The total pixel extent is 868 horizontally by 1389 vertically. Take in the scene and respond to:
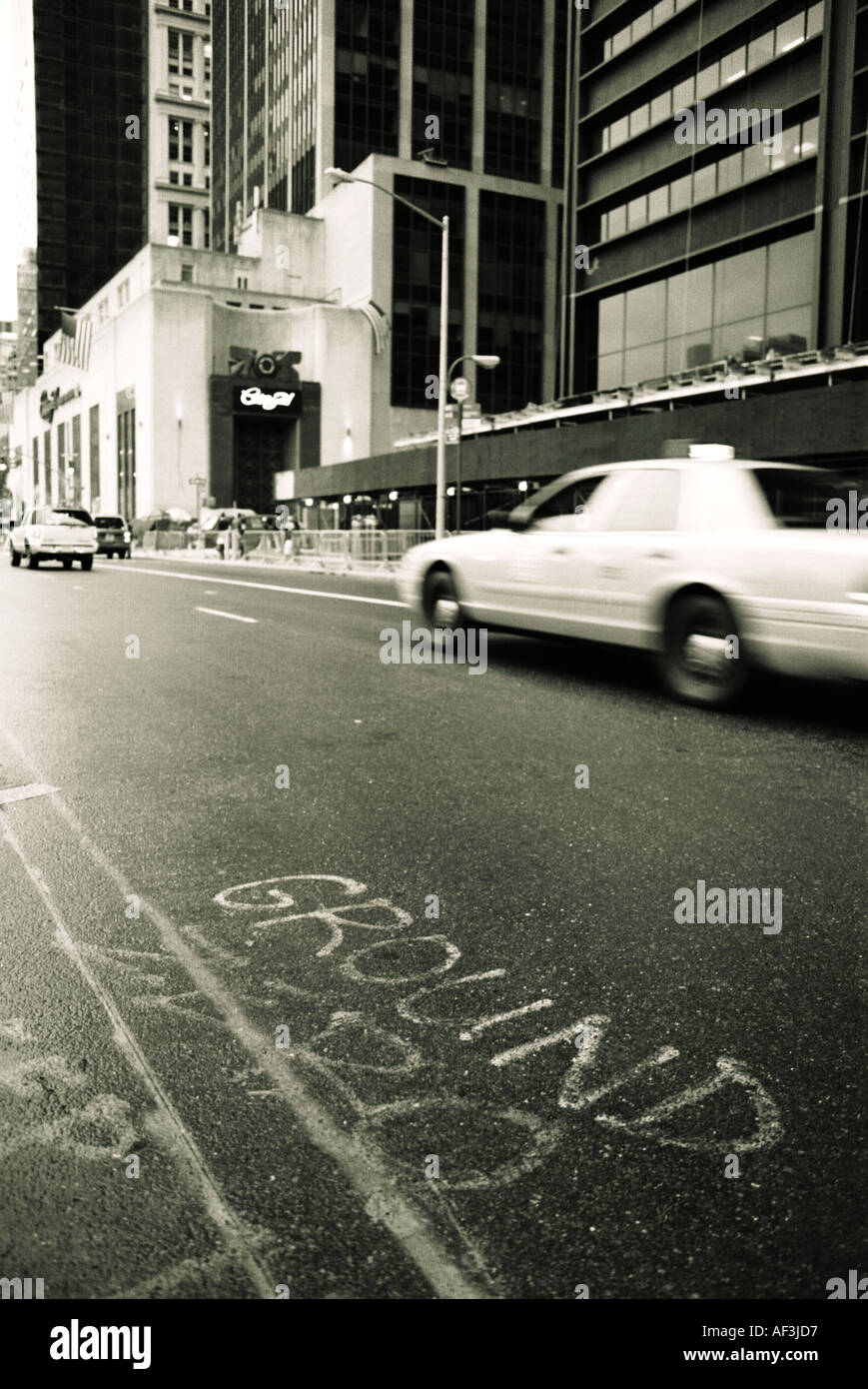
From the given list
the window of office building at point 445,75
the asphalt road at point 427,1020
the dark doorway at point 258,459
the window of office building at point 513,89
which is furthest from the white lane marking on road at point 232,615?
the window of office building at point 513,89

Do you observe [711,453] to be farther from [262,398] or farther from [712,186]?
[262,398]

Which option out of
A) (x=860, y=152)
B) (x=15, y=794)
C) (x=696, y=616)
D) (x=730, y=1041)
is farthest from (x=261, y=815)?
(x=860, y=152)

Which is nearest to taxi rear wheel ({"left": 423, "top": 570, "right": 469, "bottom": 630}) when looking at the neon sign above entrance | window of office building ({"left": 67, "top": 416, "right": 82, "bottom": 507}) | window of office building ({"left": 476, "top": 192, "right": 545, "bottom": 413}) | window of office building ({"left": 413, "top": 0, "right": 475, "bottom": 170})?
the neon sign above entrance

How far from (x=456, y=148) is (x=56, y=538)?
72.2 meters

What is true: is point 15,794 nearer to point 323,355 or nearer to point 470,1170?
point 470,1170

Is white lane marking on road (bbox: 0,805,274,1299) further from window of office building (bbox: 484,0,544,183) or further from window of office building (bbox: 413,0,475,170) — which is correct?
window of office building (bbox: 484,0,544,183)

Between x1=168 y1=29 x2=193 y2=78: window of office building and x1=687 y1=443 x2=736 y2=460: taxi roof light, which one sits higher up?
x1=168 y1=29 x2=193 y2=78: window of office building

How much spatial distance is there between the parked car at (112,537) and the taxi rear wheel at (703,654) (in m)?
37.0

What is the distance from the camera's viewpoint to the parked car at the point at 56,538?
99.6 ft

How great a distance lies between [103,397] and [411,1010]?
107409mm

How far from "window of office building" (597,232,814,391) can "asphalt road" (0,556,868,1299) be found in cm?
4262

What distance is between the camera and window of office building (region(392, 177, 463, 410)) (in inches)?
3401

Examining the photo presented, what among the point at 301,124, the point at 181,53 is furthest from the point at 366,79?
the point at 181,53

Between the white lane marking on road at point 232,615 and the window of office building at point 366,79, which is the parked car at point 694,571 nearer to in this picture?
the white lane marking on road at point 232,615
